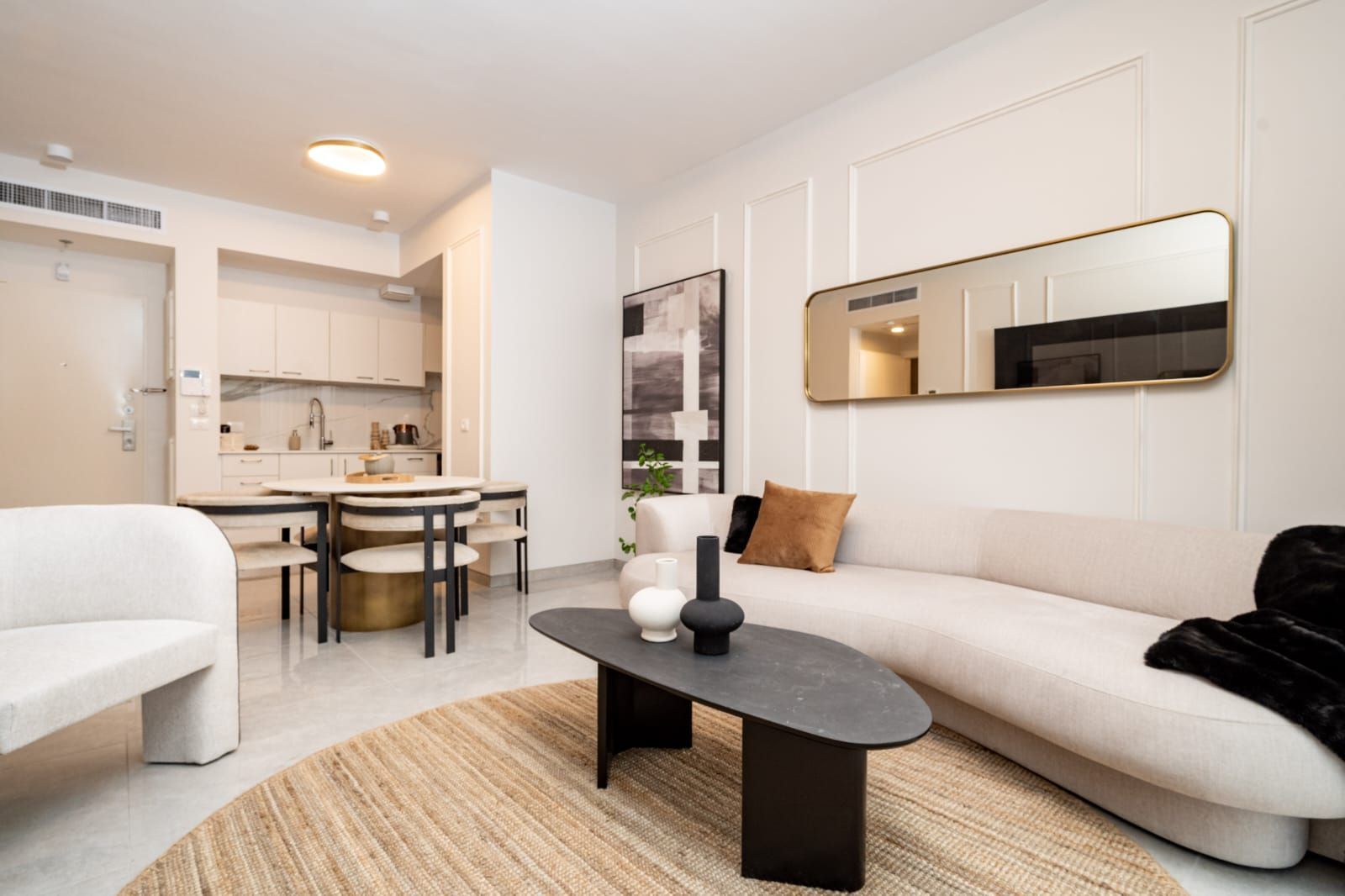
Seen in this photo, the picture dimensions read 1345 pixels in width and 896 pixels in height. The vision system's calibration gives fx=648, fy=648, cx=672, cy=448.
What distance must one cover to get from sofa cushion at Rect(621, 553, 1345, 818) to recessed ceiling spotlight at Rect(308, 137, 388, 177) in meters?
3.52

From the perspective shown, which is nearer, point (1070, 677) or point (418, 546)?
point (1070, 677)

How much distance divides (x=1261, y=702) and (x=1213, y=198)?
1.88 metres

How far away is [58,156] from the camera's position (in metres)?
4.30

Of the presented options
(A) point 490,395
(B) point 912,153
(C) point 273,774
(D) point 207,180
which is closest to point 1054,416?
(B) point 912,153

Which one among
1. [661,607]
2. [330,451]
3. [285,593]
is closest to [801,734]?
[661,607]

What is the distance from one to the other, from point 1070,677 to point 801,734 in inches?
35.5

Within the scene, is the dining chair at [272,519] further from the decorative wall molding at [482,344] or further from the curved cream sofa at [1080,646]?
the curved cream sofa at [1080,646]

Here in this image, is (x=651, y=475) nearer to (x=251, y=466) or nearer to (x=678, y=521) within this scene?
(x=678, y=521)

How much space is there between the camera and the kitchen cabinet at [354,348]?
20.0 feet

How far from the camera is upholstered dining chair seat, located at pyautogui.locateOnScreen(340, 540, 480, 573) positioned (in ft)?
10.5

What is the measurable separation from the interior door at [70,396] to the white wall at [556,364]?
3237 millimetres

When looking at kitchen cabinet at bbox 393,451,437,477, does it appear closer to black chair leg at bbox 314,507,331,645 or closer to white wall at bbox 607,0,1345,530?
black chair leg at bbox 314,507,331,645

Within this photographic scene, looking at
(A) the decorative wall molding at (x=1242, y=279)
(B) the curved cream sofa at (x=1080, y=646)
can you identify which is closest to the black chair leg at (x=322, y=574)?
(B) the curved cream sofa at (x=1080, y=646)

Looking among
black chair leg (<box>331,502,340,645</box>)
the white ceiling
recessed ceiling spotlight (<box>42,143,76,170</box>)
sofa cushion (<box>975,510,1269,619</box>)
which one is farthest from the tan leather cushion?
recessed ceiling spotlight (<box>42,143,76,170</box>)
